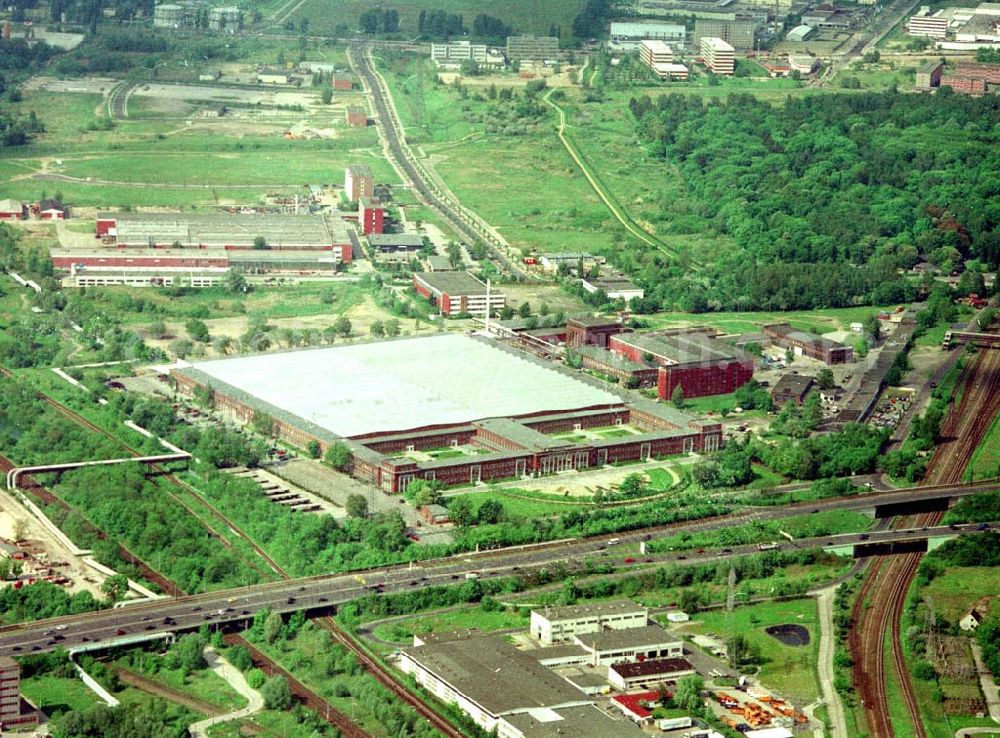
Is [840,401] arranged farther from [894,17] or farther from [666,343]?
[894,17]

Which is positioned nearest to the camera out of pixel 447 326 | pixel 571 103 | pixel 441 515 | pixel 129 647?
pixel 129 647

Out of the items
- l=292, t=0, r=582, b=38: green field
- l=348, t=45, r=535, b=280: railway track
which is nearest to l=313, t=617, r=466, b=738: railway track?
l=348, t=45, r=535, b=280: railway track

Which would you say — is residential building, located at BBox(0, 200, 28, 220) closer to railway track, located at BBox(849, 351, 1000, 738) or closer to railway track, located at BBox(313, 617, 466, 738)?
railway track, located at BBox(849, 351, 1000, 738)

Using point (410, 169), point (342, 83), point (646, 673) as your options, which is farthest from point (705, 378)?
point (342, 83)

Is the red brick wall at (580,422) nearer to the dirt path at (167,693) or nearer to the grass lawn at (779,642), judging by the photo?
the grass lawn at (779,642)

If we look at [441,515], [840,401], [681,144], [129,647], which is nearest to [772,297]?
[840,401]

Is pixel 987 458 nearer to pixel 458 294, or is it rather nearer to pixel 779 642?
pixel 779 642

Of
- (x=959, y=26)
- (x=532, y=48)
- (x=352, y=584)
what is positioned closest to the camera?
(x=352, y=584)
